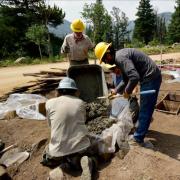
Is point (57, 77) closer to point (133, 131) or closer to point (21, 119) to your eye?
point (21, 119)

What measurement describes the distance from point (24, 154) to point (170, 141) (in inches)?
90.6

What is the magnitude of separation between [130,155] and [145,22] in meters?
43.4

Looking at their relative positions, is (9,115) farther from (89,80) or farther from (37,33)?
(37,33)

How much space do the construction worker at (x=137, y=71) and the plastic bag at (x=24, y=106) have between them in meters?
2.22

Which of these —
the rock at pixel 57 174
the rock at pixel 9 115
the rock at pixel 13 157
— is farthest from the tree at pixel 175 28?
the rock at pixel 57 174

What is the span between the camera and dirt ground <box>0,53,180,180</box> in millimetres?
4031

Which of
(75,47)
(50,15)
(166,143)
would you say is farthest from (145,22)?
(166,143)

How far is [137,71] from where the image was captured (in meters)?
4.44

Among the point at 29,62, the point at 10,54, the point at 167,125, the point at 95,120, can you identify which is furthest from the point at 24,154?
the point at 10,54

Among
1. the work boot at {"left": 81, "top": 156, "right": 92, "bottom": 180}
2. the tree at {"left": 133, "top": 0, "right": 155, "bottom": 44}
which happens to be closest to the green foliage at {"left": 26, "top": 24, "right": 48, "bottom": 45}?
the work boot at {"left": 81, "top": 156, "right": 92, "bottom": 180}

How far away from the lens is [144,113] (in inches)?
180

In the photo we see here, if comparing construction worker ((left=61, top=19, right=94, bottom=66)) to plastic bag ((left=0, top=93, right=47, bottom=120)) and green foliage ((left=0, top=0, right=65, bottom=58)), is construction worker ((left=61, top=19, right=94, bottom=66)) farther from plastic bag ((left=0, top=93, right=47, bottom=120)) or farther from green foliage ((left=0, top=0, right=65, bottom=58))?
green foliage ((left=0, top=0, right=65, bottom=58))

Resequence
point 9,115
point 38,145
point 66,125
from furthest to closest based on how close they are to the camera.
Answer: point 9,115, point 38,145, point 66,125

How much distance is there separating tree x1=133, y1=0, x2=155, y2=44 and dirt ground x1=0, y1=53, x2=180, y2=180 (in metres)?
40.7
